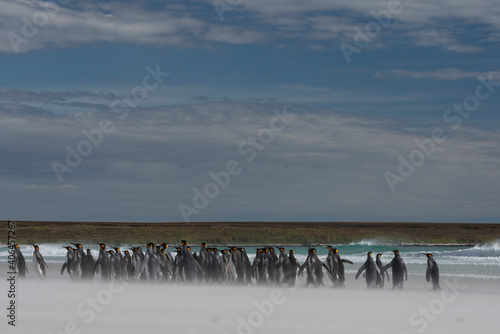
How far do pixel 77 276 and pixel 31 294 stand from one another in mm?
5887

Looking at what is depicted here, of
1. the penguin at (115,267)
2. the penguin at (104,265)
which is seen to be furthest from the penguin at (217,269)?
the penguin at (104,265)

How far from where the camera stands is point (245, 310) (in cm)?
1402

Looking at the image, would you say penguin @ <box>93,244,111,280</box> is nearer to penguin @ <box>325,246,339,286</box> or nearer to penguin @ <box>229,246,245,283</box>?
penguin @ <box>229,246,245,283</box>

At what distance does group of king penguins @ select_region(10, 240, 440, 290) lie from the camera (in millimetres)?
20359

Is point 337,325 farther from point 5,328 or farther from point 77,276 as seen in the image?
point 77,276

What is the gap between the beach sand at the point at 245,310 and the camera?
11883 millimetres

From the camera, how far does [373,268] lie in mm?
20062

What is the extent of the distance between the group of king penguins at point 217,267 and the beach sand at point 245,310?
158cm

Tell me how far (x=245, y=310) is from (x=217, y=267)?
311 inches

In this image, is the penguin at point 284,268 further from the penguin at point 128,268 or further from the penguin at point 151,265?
the penguin at point 128,268

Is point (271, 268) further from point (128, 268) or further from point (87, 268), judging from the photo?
point (87, 268)

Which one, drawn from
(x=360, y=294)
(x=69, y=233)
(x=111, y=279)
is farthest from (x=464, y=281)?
(x=69, y=233)

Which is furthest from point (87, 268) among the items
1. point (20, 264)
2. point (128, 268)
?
point (20, 264)

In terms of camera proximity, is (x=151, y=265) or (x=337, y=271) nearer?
(x=337, y=271)
